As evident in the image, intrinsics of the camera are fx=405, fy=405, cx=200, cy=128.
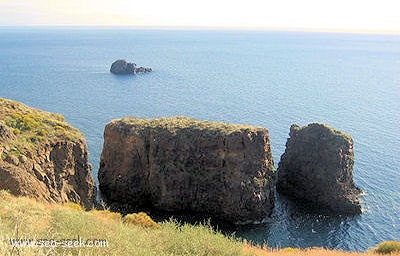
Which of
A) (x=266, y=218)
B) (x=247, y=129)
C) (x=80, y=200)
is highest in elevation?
(x=247, y=129)

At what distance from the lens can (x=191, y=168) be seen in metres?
55.0

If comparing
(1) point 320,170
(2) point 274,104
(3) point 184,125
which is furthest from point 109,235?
(2) point 274,104

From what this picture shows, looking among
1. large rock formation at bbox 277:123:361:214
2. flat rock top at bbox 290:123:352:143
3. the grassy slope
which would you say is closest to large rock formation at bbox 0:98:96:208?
the grassy slope

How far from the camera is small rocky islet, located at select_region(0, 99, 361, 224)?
1801 inches

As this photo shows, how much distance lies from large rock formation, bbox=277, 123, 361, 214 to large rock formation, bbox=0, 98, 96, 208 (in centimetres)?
3088

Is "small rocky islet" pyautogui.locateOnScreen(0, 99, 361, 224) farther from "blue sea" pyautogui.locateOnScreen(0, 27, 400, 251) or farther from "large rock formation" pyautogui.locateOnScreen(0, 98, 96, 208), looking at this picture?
"blue sea" pyautogui.locateOnScreen(0, 27, 400, 251)

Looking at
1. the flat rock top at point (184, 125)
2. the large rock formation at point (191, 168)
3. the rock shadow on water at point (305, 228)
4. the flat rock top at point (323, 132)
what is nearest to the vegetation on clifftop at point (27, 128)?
the large rock formation at point (191, 168)

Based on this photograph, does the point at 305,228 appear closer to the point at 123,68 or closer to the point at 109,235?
the point at 109,235

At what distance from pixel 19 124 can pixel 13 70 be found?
13613cm

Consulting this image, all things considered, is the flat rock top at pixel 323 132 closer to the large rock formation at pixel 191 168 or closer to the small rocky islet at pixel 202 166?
the small rocky islet at pixel 202 166

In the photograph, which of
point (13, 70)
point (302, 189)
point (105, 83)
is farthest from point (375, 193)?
point (13, 70)

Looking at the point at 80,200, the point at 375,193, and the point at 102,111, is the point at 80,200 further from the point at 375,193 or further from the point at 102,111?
the point at 102,111

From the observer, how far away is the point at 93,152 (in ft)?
229

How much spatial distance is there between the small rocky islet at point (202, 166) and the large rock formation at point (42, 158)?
17 centimetres
